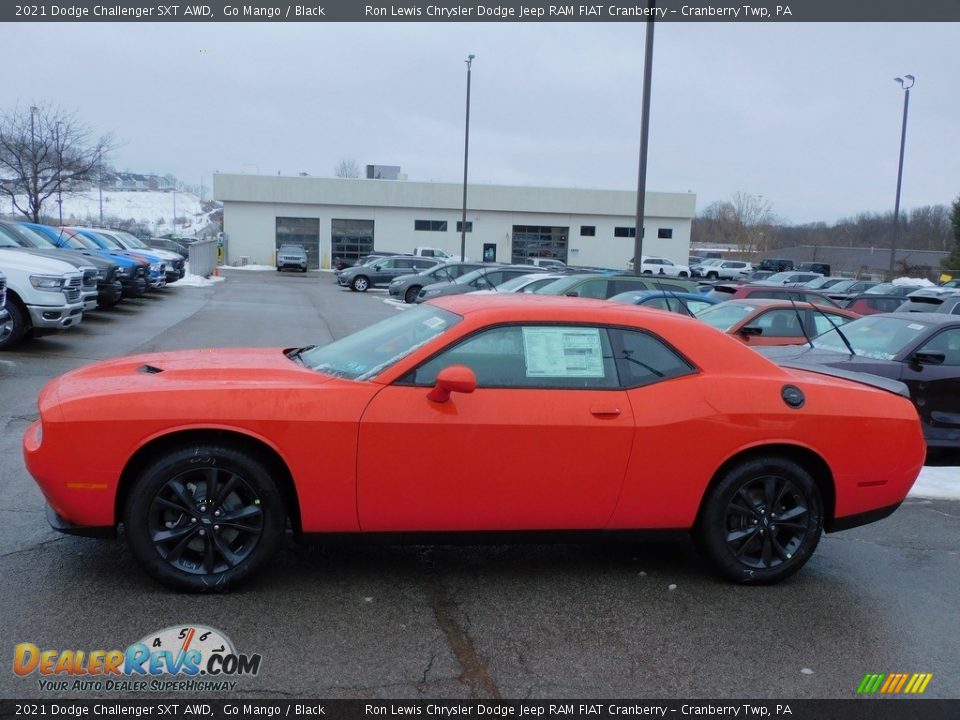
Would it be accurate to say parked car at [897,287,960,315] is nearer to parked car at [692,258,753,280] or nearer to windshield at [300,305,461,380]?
windshield at [300,305,461,380]

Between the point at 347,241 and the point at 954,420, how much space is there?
51169 mm

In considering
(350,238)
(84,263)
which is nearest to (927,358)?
(84,263)

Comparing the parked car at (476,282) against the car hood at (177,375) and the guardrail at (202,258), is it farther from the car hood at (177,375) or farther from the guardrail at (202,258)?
the guardrail at (202,258)

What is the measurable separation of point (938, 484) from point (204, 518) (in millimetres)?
6043

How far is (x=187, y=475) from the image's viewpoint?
4.03m

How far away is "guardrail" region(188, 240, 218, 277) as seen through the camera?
36200 millimetres

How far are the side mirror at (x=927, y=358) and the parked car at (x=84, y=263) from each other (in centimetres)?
1131

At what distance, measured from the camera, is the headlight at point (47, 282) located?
1161 centimetres

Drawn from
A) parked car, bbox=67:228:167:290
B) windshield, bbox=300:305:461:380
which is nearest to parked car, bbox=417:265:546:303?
parked car, bbox=67:228:167:290

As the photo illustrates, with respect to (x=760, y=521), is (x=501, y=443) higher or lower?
higher

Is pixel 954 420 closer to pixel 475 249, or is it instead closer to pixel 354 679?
pixel 354 679

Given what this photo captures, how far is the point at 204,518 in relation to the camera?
4.05 meters

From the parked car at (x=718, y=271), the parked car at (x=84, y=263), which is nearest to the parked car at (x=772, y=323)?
the parked car at (x=84, y=263)

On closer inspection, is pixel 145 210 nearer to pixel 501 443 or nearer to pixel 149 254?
pixel 149 254
